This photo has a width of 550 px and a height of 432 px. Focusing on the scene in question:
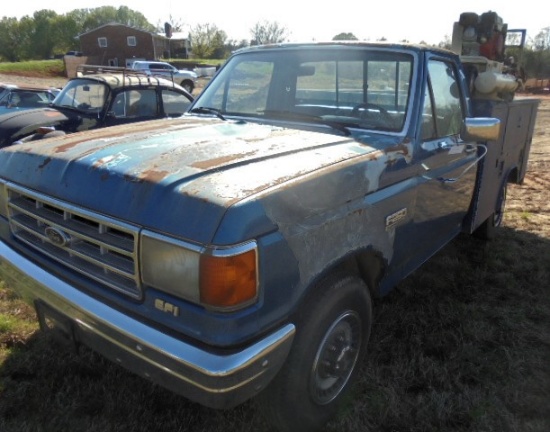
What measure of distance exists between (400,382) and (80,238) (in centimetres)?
203

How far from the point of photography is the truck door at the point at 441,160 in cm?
301

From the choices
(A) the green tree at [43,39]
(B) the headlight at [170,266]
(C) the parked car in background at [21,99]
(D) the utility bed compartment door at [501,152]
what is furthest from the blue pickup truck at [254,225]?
(A) the green tree at [43,39]

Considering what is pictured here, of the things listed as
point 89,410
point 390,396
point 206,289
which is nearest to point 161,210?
point 206,289

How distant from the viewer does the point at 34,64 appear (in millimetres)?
48156

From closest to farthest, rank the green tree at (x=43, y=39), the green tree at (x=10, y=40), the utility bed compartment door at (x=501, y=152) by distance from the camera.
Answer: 1. the utility bed compartment door at (x=501, y=152)
2. the green tree at (x=10, y=40)
3. the green tree at (x=43, y=39)

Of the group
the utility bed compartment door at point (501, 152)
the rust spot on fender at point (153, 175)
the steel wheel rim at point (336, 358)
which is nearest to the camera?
the rust spot on fender at point (153, 175)

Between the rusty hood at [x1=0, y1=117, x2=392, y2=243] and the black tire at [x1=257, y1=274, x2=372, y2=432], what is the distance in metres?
0.57

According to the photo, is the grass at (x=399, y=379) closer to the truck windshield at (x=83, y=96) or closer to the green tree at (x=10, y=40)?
the truck windshield at (x=83, y=96)

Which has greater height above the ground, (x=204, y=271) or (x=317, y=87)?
(x=317, y=87)

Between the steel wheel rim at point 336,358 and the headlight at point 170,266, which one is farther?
the steel wheel rim at point 336,358

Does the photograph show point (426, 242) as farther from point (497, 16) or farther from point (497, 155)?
point (497, 16)

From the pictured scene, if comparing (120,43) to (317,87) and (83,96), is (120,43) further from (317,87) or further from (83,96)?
(317,87)

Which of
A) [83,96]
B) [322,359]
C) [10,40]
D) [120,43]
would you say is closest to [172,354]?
[322,359]

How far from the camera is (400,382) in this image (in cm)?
281
